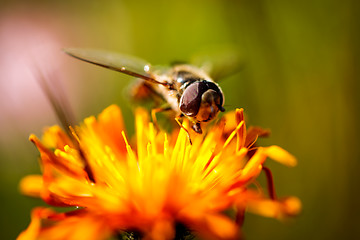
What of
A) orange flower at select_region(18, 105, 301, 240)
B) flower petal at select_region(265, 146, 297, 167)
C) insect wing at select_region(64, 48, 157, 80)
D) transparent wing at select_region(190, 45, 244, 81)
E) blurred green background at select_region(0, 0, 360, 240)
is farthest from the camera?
blurred green background at select_region(0, 0, 360, 240)

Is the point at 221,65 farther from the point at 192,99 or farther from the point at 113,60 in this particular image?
the point at 192,99

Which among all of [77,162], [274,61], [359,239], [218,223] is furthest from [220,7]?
[218,223]

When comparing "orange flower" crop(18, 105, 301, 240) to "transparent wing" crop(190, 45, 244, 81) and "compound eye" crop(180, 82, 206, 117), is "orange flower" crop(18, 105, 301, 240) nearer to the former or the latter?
"compound eye" crop(180, 82, 206, 117)

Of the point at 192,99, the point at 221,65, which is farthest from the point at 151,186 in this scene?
the point at 221,65

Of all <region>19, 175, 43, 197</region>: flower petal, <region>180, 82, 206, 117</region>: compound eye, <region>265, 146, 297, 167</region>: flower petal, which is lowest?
<region>19, 175, 43, 197</region>: flower petal

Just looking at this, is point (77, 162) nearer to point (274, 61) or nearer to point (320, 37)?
point (274, 61)

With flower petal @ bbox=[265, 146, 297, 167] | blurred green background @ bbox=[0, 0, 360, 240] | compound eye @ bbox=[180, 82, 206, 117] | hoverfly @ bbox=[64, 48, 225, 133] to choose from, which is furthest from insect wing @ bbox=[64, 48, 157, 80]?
flower petal @ bbox=[265, 146, 297, 167]
